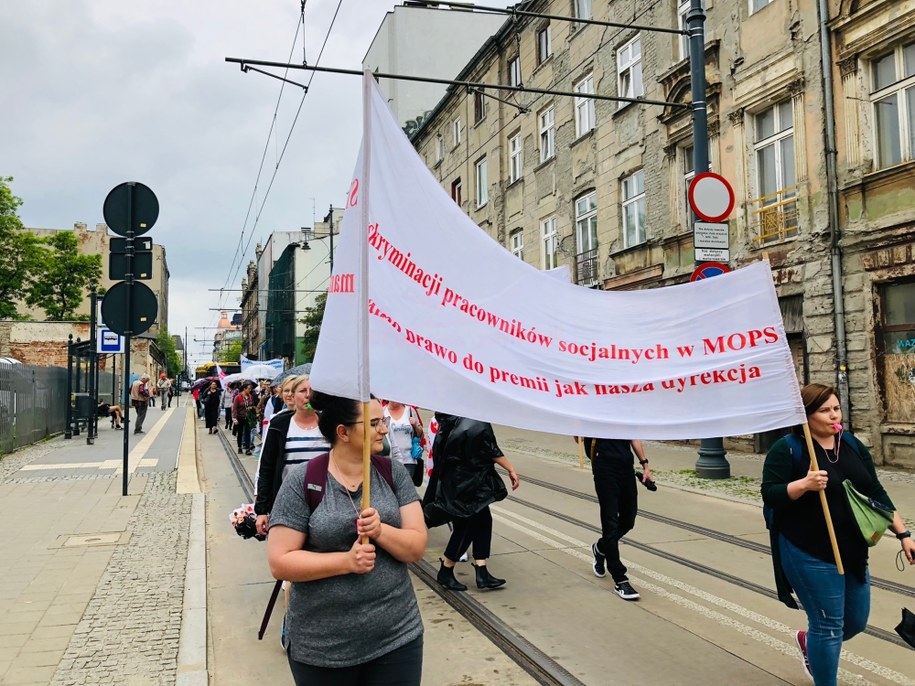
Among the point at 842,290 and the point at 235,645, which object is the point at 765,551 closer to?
the point at 235,645

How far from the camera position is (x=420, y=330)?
10.3 ft

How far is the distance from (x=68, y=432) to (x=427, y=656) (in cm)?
1842

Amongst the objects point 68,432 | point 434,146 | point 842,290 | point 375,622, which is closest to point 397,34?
point 434,146

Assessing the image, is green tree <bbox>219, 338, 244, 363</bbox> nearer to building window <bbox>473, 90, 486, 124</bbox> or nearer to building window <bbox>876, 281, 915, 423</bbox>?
building window <bbox>473, 90, 486, 124</bbox>

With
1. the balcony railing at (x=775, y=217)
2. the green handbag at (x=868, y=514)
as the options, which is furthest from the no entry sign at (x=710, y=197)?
the green handbag at (x=868, y=514)

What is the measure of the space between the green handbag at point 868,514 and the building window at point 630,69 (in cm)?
1749

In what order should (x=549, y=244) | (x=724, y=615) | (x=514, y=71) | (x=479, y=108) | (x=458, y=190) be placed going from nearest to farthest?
(x=724, y=615) < (x=549, y=244) < (x=514, y=71) < (x=479, y=108) < (x=458, y=190)

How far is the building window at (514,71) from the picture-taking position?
27484 mm

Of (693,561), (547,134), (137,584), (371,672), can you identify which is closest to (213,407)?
(547,134)

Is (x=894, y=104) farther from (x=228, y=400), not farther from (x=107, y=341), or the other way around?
(x=228, y=400)

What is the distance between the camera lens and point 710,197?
11.0m

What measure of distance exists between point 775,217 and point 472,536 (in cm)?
1165

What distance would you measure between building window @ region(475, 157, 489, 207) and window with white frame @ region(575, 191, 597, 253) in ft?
26.2

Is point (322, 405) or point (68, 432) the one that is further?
point (68, 432)
